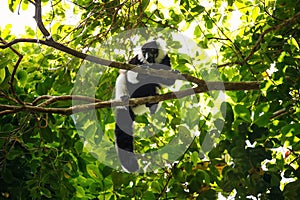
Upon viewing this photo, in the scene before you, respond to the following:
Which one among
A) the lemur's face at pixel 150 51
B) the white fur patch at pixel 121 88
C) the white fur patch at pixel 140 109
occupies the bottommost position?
the white fur patch at pixel 140 109

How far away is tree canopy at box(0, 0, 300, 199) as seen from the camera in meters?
1.78

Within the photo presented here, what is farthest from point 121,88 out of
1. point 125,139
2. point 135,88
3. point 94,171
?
point 94,171

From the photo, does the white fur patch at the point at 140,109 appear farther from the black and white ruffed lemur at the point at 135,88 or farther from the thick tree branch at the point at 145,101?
the thick tree branch at the point at 145,101

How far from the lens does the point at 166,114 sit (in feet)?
9.02

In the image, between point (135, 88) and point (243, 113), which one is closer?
point (243, 113)

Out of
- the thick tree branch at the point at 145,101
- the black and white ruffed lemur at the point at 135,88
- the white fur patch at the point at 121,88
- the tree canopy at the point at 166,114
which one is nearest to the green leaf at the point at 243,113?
the tree canopy at the point at 166,114

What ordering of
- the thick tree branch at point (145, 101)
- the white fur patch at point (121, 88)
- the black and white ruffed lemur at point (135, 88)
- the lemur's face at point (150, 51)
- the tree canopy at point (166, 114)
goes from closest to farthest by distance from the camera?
1. the tree canopy at point (166, 114)
2. the thick tree branch at point (145, 101)
3. the black and white ruffed lemur at point (135, 88)
4. the lemur's face at point (150, 51)
5. the white fur patch at point (121, 88)

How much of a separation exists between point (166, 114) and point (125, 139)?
0.32 metres

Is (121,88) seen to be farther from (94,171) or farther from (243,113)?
(243,113)

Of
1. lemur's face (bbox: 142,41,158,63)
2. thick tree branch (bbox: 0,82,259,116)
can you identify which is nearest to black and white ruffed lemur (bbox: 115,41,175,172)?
lemur's face (bbox: 142,41,158,63)

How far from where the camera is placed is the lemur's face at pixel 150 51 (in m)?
3.23

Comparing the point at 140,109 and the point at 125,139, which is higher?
the point at 140,109

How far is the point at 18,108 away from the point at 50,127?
0.28 meters

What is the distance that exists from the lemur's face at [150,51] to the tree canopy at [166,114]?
18 centimetres
